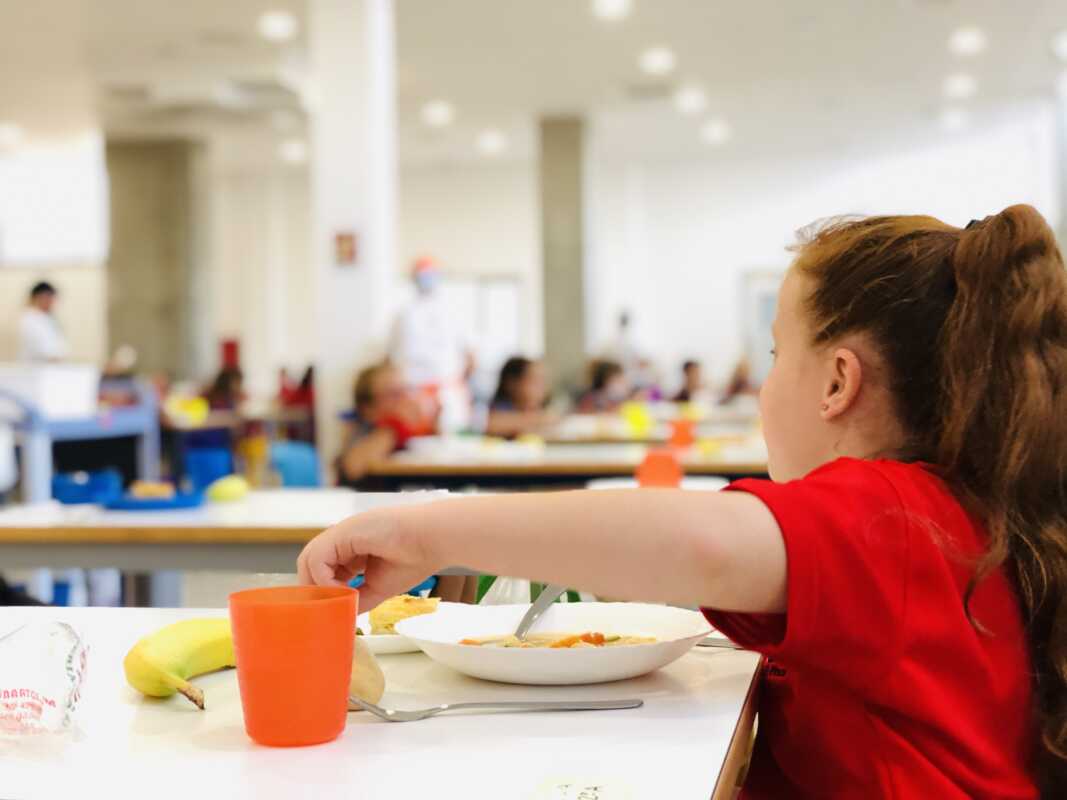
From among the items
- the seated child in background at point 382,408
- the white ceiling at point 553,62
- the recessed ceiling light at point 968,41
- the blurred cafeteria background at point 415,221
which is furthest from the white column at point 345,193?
the recessed ceiling light at point 968,41

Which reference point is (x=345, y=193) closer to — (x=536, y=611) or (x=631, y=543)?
(x=536, y=611)

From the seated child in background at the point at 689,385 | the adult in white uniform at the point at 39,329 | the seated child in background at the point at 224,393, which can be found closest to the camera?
the adult in white uniform at the point at 39,329

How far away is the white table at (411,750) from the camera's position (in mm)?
761

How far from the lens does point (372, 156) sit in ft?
22.2

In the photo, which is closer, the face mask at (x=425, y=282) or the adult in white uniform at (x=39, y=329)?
the face mask at (x=425, y=282)

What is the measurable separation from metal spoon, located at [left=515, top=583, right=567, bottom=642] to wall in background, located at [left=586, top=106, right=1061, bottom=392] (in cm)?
1282

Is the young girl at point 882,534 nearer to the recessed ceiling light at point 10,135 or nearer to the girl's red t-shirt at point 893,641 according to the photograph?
the girl's red t-shirt at point 893,641

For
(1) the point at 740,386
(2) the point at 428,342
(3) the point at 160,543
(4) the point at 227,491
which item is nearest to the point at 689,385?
(1) the point at 740,386

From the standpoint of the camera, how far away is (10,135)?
12164mm

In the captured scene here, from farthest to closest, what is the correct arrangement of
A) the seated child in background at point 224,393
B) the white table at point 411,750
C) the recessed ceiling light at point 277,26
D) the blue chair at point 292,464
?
the seated child in background at point 224,393
the recessed ceiling light at point 277,26
the blue chair at point 292,464
the white table at point 411,750

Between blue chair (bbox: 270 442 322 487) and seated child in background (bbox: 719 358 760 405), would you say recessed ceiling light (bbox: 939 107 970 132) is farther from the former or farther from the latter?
blue chair (bbox: 270 442 322 487)

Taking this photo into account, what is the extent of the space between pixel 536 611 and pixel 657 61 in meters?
9.10

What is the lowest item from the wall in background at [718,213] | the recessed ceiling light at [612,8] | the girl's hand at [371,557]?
the girl's hand at [371,557]

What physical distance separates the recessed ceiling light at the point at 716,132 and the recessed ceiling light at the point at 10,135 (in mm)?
6785
